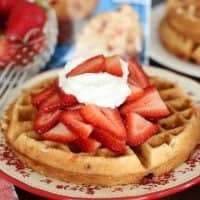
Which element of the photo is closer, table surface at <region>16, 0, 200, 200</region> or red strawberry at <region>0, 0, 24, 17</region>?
table surface at <region>16, 0, 200, 200</region>

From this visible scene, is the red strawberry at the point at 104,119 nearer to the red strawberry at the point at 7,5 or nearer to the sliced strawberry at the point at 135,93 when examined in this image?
the sliced strawberry at the point at 135,93

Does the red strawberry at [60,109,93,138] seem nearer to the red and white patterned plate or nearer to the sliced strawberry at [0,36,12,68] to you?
the red and white patterned plate

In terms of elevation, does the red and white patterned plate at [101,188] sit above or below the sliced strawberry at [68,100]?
below

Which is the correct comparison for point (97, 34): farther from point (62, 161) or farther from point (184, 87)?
point (62, 161)

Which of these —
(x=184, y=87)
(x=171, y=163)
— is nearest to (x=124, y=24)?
(x=184, y=87)

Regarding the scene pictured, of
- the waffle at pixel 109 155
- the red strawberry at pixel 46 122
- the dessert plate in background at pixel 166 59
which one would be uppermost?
the red strawberry at pixel 46 122

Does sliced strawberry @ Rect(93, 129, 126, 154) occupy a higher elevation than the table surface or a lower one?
higher

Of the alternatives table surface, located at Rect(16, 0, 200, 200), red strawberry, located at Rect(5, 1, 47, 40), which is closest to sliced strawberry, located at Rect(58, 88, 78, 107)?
table surface, located at Rect(16, 0, 200, 200)

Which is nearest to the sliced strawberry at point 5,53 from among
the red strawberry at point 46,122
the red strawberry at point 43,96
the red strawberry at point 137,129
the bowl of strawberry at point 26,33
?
the bowl of strawberry at point 26,33
